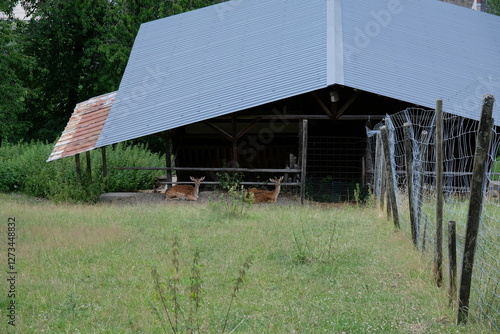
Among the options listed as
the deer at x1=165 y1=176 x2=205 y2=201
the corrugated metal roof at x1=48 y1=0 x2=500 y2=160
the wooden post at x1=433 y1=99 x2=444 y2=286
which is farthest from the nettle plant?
the corrugated metal roof at x1=48 y1=0 x2=500 y2=160

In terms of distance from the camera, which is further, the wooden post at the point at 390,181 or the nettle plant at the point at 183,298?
the wooden post at the point at 390,181

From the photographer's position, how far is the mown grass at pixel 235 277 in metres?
5.83

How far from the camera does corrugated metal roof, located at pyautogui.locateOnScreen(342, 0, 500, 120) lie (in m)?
16.6

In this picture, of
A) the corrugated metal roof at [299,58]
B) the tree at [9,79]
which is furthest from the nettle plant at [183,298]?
the tree at [9,79]

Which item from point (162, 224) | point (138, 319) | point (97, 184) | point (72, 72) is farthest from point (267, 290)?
point (72, 72)

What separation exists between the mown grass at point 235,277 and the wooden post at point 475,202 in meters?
0.26

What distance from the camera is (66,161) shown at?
20281 mm

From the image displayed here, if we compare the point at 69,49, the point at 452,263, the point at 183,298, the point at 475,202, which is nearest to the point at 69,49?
the point at 69,49

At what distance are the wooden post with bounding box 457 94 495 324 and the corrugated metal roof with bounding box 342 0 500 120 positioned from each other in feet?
33.5

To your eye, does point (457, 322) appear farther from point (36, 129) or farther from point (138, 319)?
point (36, 129)

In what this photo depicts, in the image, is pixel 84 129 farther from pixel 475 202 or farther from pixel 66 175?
pixel 475 202

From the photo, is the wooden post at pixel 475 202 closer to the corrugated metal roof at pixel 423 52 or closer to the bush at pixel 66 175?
the corrugated metal roof at pixel 423 52

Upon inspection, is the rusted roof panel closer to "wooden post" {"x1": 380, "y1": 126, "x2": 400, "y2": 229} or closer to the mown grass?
the mown grass

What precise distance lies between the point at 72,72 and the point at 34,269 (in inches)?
1071
